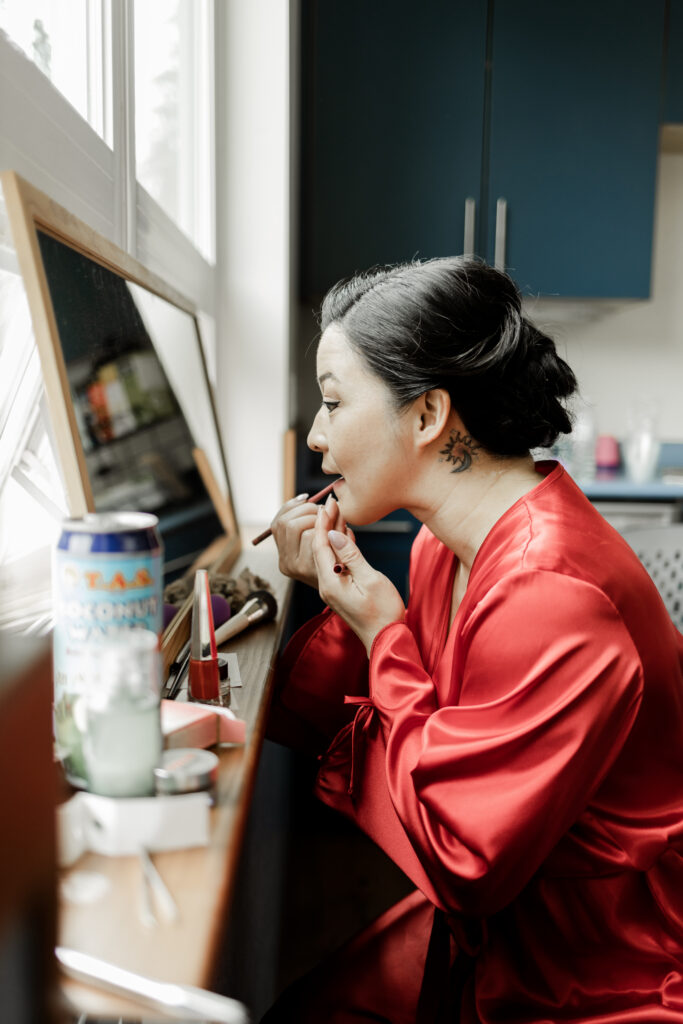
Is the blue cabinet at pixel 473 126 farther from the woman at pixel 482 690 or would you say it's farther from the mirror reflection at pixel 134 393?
the woman at pixel 482 690

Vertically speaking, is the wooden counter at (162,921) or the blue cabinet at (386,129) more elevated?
the blue cabinet at (386,129)

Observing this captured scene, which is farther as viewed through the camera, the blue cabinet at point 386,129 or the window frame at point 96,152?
the blue cabinet at point 386,129

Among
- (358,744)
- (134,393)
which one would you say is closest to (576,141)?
(134,393)

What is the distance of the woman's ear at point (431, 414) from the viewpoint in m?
1.02

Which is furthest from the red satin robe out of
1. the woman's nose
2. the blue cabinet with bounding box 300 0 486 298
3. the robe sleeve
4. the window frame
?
the blue cabinet with bounding box 300 0 486 298

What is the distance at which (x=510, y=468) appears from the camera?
1.06 m

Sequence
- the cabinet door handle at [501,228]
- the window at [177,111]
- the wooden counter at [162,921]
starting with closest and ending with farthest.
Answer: the wooden counter at [162,921] < the window at [177,111] < the cabinet door handle at [501,228]

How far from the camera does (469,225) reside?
8.98ft

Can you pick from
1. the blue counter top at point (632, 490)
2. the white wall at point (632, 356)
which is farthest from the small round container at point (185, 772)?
the white wall at point (632, 356)

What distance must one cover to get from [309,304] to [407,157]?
56 centimetres

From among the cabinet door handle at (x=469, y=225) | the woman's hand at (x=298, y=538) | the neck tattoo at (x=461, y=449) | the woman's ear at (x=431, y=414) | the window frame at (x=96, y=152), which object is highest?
the cabinet door handle at (x=469, y=225)

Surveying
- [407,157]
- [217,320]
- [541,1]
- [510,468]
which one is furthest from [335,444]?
[541,1]

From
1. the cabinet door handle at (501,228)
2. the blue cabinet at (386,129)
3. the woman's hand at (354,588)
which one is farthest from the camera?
Result: the cabinet door handle at (501,228)

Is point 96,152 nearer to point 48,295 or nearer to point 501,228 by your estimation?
point 48,295
